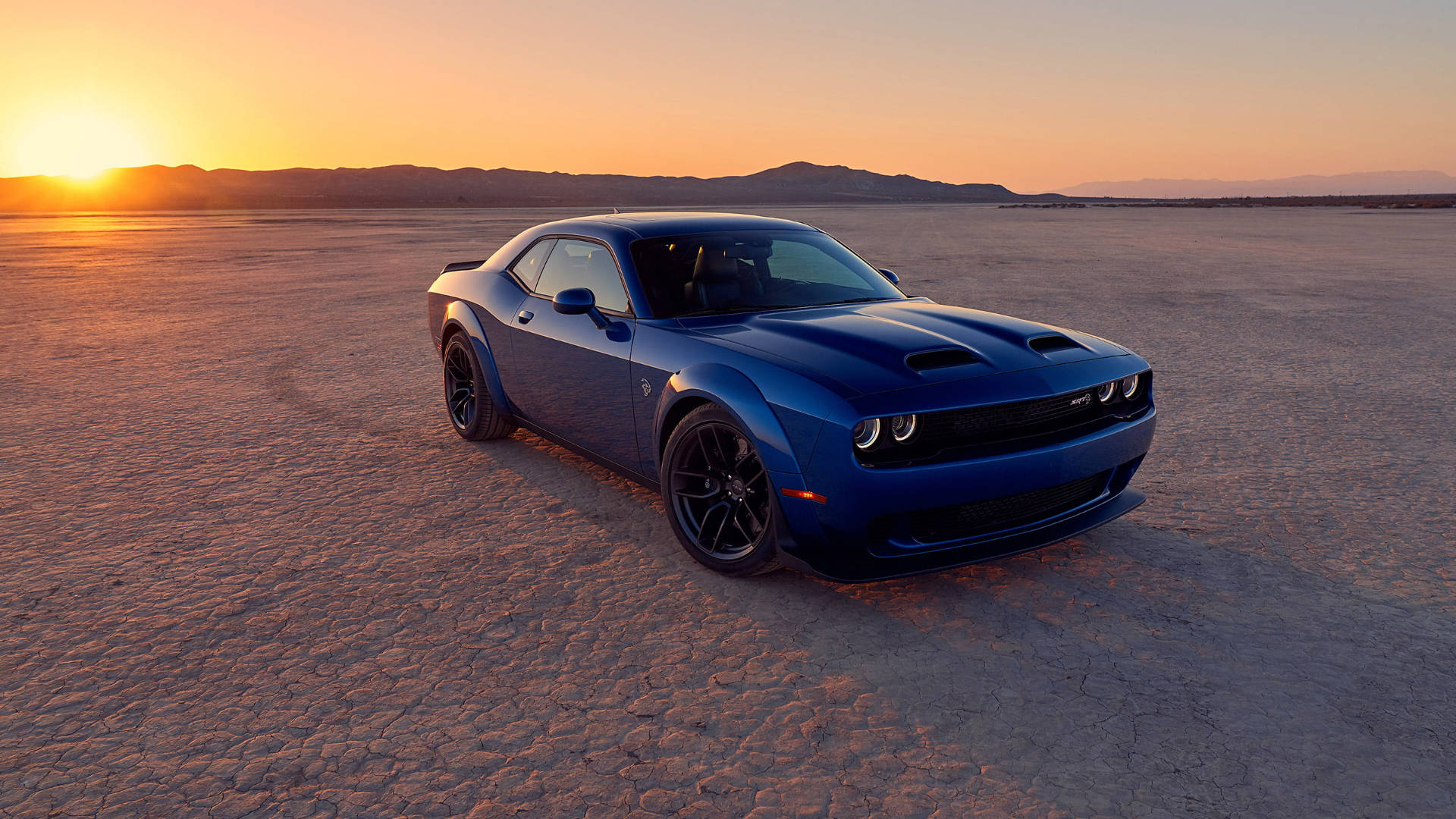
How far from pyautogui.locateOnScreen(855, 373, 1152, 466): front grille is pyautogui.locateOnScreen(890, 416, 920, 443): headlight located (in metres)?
0.02

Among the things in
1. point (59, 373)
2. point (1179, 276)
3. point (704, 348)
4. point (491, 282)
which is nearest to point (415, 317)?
point (59, 373)

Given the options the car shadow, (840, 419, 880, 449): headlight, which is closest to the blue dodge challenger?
(840, 419, 880, 449): headlight

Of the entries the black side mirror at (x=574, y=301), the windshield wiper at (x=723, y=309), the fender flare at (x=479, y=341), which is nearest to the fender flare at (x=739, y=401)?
the windshield wiper at (x=723, y=309)

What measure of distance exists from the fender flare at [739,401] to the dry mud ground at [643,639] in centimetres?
61

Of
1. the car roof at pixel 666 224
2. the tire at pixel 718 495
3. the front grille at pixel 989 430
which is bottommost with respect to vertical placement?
the tire at pixel 718 495

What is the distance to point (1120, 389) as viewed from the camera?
3861mm

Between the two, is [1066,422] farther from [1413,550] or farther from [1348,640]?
[1413,550]

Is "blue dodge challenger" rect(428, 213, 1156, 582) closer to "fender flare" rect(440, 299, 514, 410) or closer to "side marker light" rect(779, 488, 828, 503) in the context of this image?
"side marker light" rect(779, 488, 828, 503)

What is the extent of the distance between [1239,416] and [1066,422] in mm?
3393

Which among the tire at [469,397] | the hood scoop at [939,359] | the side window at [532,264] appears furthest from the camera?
the tire at [469,397]

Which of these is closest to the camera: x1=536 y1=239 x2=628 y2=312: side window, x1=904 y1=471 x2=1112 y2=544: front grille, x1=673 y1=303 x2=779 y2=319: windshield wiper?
x1=904 y1=471 x2=1112 y2=544: front grille

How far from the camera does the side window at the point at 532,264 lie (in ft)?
17.4

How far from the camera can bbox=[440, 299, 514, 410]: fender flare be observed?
18.0ft

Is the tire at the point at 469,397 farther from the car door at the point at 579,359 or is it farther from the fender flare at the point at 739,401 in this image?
the fender flare at the point at 739,401
